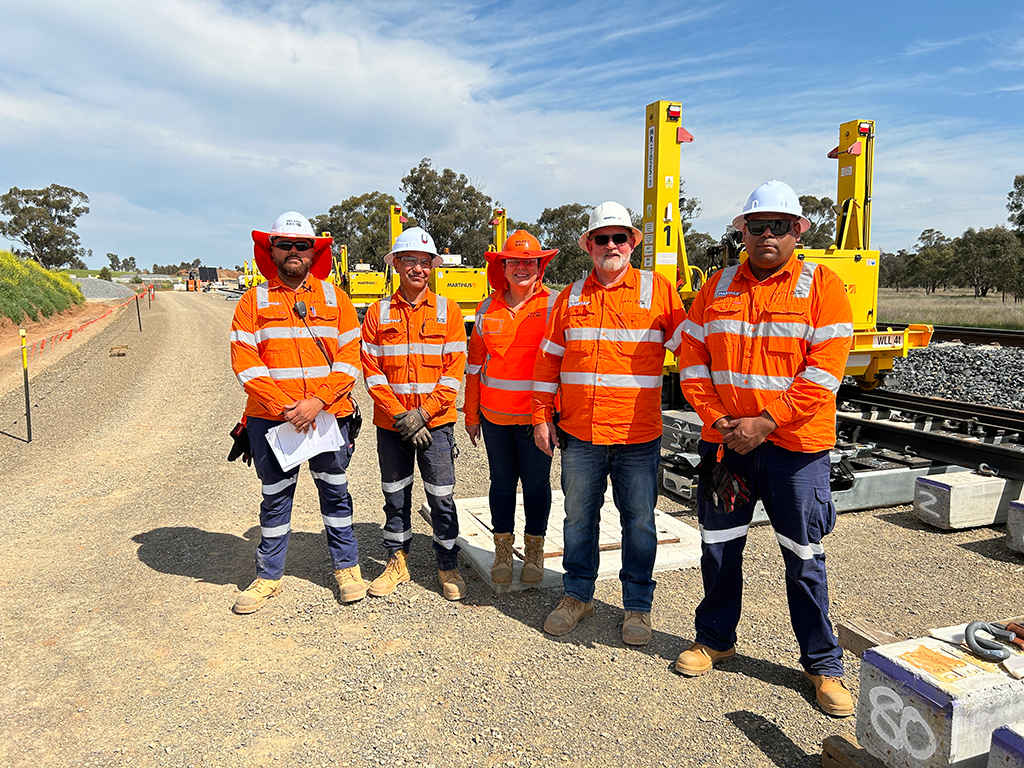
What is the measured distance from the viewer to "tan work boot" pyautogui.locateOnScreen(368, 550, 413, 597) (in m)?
4.48

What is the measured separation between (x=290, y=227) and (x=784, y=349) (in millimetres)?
2917

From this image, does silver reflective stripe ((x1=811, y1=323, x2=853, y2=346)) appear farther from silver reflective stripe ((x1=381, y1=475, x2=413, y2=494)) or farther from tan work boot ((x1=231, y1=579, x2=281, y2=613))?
tan work boot ((x1=231, y1=579, x2=281, y2=613))

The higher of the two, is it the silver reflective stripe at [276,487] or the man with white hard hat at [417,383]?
the man with white hard hat at [417,383]

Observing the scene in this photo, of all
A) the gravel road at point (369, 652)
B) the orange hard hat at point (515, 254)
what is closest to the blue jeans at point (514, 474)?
the gravel road at point (369, 652)

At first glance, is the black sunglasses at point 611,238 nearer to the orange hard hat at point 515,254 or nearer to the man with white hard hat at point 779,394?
the orange hard hat at point 515,254

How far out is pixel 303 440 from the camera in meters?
4.24

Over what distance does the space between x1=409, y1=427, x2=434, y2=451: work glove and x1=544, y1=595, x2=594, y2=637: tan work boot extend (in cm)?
125

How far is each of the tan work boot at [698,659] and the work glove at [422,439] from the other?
6.20 ft

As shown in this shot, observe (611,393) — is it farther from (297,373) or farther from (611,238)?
(297,373)

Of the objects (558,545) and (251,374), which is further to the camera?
(558,545)

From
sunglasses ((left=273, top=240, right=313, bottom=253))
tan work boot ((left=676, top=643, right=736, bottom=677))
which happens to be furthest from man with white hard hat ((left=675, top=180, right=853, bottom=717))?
sunglasses ((left=273, top=240, right=313, bottom=253))

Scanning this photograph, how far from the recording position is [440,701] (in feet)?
11.0

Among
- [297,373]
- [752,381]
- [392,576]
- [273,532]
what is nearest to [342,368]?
[297,373]

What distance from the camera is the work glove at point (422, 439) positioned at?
13.9ft
